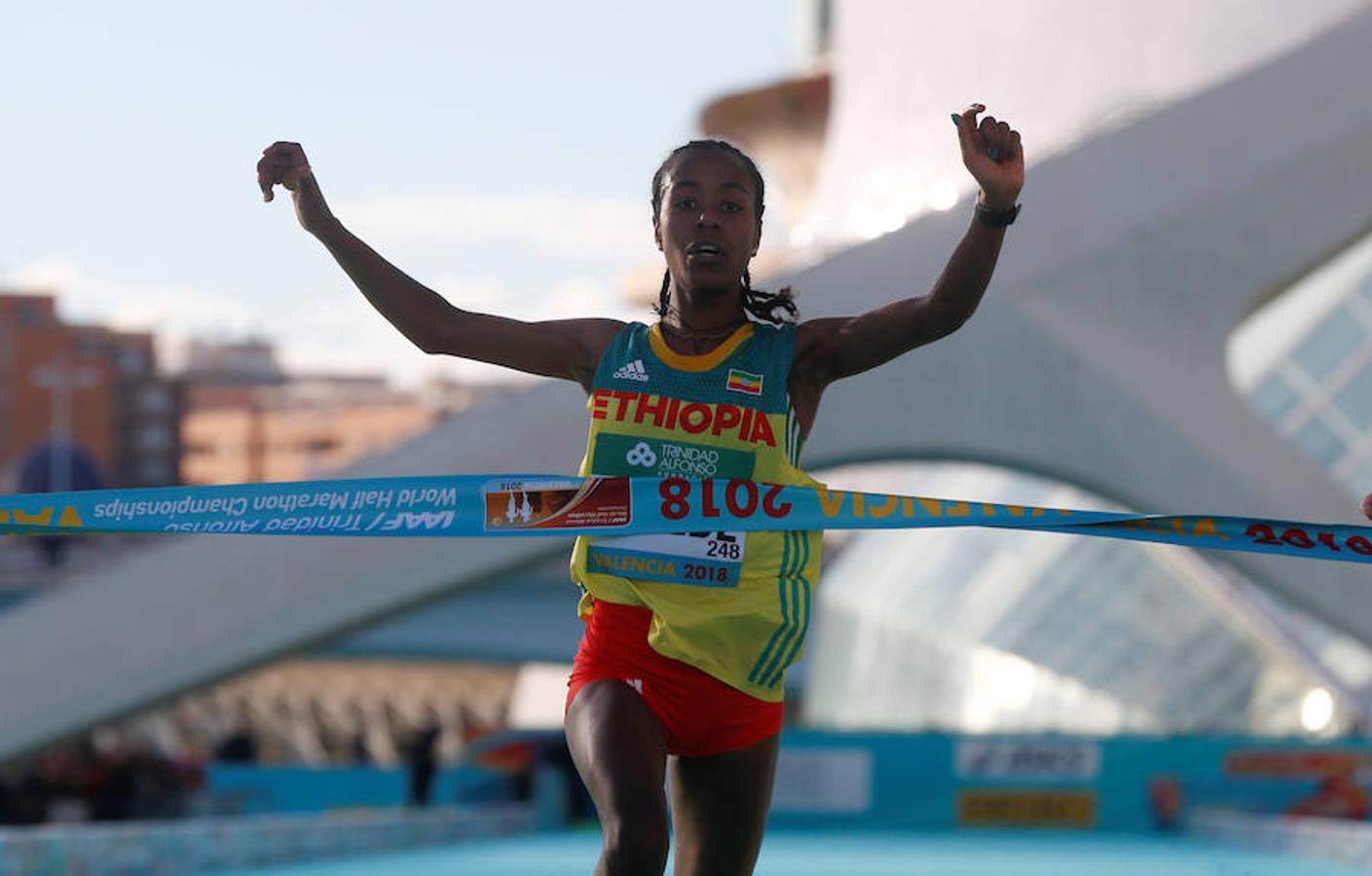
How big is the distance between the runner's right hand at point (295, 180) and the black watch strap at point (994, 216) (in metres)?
1.22

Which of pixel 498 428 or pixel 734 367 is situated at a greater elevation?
pixel 498 428

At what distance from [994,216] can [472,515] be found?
1.16 meters

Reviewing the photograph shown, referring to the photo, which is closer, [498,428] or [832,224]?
[498,428]

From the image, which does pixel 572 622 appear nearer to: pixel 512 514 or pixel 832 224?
pixel 832 224

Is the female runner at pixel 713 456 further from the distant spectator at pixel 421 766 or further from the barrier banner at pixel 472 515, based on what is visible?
the distant spectator at pixel 421 766

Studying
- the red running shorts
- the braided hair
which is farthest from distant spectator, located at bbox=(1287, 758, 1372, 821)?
the red running shorts

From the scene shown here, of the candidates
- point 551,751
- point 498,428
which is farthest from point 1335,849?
point 551,751

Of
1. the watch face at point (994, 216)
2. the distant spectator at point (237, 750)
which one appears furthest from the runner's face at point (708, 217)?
the distant spectator at point (237, 750)

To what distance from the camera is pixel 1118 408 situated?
18734mm

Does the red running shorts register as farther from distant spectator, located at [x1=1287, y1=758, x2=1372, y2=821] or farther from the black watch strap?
distant spectator, located at [x1=1287, y1=758, x2=1372, y2=821]

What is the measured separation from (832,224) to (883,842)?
83.5 feet

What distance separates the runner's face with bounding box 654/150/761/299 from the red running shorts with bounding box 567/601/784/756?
0.61 metres

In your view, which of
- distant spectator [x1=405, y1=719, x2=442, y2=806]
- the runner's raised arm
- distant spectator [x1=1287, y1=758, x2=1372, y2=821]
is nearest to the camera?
the runner's raised arm

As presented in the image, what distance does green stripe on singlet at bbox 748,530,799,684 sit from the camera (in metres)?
4.43
